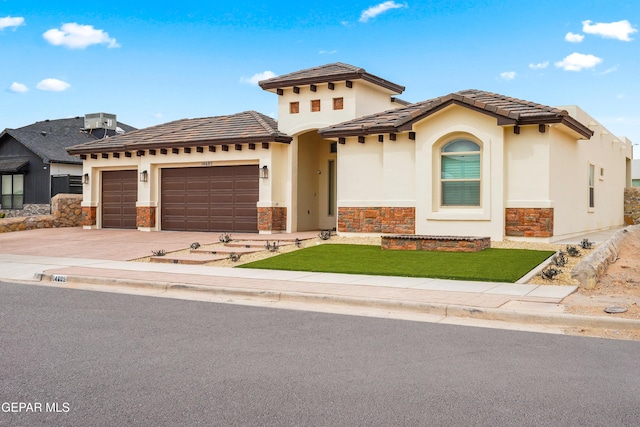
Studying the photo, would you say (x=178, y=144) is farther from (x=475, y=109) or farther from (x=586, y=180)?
(x=586, y=180)

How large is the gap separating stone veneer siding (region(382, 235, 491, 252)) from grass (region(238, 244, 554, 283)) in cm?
35

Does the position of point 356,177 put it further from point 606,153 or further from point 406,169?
point 606,153

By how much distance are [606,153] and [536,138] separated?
11212 millimetres

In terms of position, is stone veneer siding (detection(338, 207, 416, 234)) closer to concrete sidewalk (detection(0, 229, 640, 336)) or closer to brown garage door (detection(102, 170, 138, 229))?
concrete sidewalk (detection(0, 229, 640, 336))

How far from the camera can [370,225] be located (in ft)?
68.0

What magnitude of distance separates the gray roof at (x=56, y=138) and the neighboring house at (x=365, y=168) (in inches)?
408

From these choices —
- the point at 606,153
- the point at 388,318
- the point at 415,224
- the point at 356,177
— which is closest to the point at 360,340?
the point at 388,318

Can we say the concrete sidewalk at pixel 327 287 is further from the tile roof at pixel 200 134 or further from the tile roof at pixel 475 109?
the tile roof at pixel 475 109

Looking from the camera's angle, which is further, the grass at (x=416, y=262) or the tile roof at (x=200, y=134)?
the tile roof at (x=200, y=134)

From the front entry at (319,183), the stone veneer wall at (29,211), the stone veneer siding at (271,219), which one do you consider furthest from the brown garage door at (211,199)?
the stone veneer wall at (29,211)

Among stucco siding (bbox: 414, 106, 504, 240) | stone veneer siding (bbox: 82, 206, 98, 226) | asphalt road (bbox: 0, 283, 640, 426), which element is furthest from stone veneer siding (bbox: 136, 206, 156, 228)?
asphalt road (bbox: 0, 283, 640, 426)

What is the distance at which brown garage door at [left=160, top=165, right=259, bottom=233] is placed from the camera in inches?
957

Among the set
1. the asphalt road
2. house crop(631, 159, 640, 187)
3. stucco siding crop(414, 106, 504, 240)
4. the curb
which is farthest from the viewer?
house crop(631, 159, 640, 187)

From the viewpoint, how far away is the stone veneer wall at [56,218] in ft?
89.8
